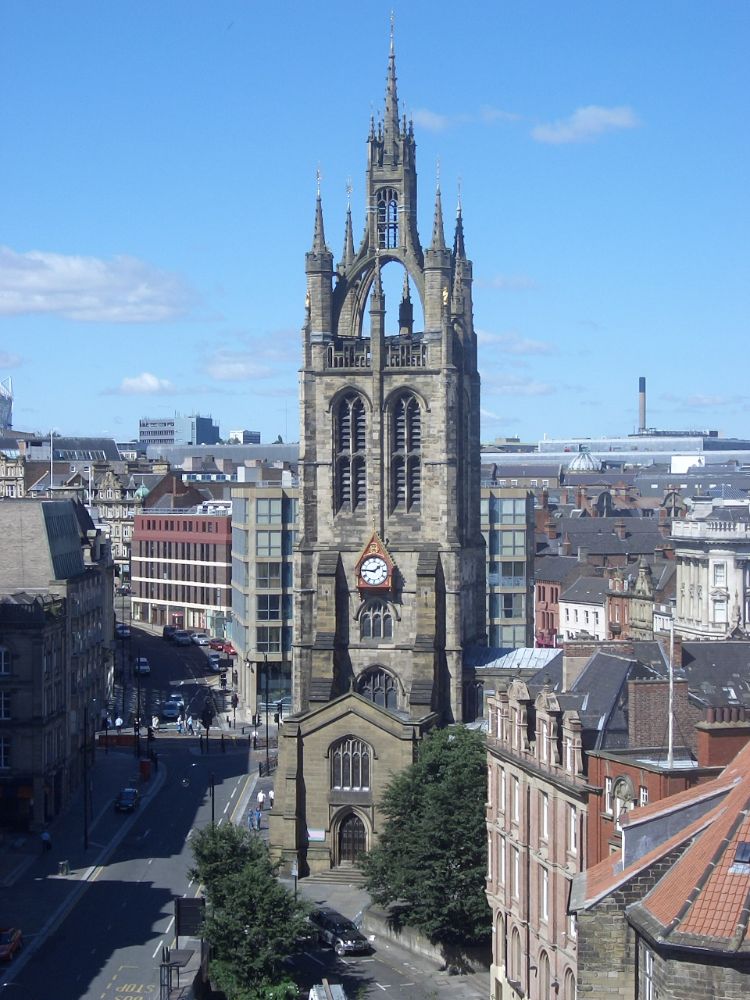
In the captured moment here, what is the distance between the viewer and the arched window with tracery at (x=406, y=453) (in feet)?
323

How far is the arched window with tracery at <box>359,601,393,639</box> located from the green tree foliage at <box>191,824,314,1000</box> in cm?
2689

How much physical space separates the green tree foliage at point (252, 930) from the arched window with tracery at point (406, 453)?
30261mm

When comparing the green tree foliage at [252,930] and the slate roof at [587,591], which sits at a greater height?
the slate roof at [587,591]

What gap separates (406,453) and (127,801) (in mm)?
25899

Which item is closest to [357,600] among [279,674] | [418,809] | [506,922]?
[418,809]

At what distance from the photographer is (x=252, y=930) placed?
68.5 meters

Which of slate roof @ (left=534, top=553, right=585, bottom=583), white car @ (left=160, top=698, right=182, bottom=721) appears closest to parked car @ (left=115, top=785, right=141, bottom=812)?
white car @ (left=160, top=698, right=182, bottom=721)

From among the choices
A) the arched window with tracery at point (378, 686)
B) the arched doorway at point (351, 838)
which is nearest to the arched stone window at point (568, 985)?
the arched doorway at point (351, 838)

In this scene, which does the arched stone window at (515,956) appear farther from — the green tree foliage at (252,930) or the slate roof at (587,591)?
the slate roof at (587,591)

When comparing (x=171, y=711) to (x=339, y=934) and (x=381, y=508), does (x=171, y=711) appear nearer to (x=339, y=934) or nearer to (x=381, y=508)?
(x=381, y=508)

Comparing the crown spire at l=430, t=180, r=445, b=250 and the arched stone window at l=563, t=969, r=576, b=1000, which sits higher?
the crown spire at l=430, t=180, r=445, b=250

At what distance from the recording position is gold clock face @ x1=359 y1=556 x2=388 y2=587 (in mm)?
97688

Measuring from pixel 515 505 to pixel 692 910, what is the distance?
99767 mm

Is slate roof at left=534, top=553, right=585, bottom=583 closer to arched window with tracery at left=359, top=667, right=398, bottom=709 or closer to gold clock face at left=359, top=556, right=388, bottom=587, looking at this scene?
arched window with tracery at left=359, top=667, right=398, bottom=709
